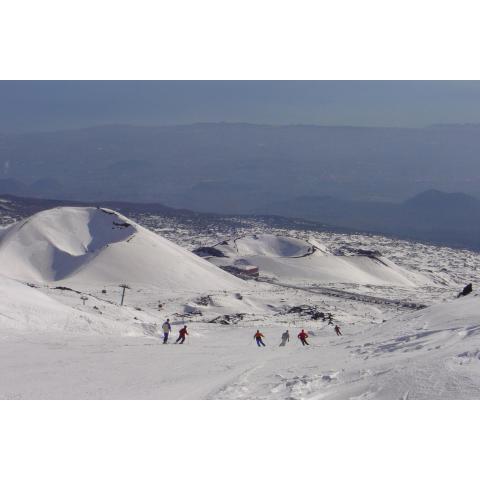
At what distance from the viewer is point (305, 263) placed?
78.2m

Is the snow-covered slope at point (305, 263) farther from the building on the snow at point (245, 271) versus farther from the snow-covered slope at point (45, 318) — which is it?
the snow-covered slope at point (45, 318)

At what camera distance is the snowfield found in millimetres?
12922

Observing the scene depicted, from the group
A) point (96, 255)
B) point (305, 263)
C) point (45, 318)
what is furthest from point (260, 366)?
point (305, 263)

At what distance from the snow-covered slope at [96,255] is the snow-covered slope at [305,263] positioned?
1345cm

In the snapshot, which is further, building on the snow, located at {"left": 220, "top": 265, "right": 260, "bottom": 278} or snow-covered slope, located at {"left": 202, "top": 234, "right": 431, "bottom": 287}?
snow-covered slope, located at {"left": 202, "top": 234, "right": 431, "bottom": 287}

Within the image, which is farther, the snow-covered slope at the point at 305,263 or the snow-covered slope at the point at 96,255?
the snow-covered slope at the point at 305,263

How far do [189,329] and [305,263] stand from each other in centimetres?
5051

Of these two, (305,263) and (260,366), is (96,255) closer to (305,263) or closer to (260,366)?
(305,263)

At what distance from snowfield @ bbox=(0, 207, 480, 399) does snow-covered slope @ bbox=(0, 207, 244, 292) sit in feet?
0.55

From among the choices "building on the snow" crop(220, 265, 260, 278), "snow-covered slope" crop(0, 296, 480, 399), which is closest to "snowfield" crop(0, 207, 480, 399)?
"snow-covered slope" crop(0, 296, 480, 399)

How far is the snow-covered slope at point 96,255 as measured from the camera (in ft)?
184

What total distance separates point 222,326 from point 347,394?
20.0 m

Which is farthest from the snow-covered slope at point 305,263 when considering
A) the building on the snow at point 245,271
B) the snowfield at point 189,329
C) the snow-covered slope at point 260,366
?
the snow-covered slope at point 260,366

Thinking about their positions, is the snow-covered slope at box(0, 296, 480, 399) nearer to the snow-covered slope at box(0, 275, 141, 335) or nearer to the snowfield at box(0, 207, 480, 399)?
the snowfield at box(0, 207, 480, 399)
